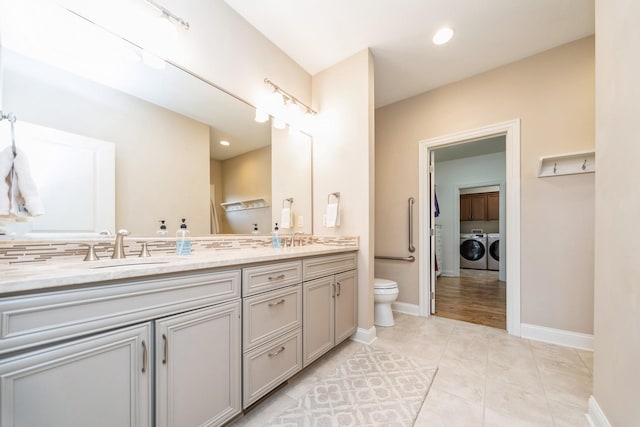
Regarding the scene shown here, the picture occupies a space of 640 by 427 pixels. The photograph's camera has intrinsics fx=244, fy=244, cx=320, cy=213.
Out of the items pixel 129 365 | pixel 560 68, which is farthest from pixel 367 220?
pixel 560 68

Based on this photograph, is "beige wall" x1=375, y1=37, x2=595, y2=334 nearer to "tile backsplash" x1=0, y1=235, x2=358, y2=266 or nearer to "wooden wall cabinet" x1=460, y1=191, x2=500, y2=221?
"tile backsplash" x1=0, y1=235, x2=358, y2=266

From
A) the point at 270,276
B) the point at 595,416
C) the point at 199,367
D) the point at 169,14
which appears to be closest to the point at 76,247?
the point at 199,367

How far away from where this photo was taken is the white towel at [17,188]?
880 mm

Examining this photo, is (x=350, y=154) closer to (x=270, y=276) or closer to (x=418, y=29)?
(x=418, y=29)

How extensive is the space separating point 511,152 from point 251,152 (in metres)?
2.43

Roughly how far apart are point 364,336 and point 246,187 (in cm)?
164

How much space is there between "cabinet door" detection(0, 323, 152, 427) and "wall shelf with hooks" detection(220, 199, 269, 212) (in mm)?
1082

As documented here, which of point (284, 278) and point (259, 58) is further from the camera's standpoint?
point (259, 58)

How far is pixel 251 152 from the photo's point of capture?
6.79ft

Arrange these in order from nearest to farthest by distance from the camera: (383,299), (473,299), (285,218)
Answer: (285,218) → (383,299) → (473,299)

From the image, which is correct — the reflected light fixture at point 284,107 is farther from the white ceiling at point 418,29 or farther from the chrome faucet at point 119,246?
the chrome faucet at point 119,246

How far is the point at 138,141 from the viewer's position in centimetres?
141

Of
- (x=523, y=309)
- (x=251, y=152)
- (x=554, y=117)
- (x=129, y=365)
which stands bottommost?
(x=523, y=309)

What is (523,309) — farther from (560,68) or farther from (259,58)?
(259,58)
